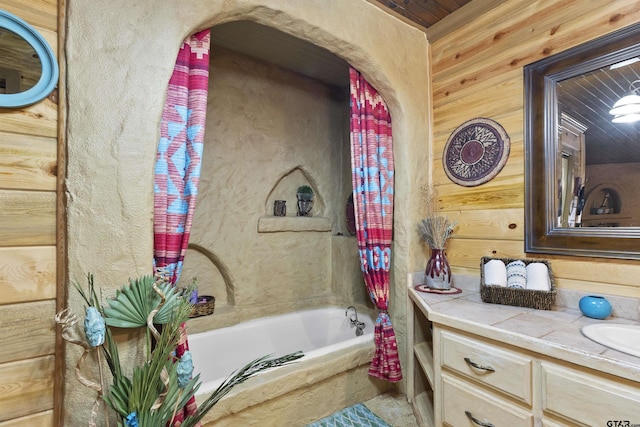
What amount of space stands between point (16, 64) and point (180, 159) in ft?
1.91

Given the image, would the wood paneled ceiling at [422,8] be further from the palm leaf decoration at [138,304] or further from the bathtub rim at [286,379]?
the bathtub rim at [286,379]

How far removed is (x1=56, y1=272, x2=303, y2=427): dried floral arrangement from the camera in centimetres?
97

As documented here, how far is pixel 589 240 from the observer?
1.41m

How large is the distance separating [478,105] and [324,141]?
4.73ft

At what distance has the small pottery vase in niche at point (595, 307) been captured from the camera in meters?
1.28

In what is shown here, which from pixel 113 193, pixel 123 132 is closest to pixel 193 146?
pixel 123 132

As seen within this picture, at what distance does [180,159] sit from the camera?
4.33ft

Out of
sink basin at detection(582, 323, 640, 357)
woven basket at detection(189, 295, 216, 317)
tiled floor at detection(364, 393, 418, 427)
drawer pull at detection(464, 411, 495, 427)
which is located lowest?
tiled floor at detection(364, 393, 418, 427)

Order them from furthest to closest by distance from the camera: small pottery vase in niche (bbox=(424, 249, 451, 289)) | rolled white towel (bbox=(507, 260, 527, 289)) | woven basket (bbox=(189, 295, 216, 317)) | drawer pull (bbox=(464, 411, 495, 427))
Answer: woven basket (bbox=(189, 295, 216, 317)) < small pottery vase in niche (bbox=(424, 249, 451, 289)) < rolled white towel (bbox=(507, 260, 527, 289)) < drawer pull (bbox=(464, 411, 495, 427))

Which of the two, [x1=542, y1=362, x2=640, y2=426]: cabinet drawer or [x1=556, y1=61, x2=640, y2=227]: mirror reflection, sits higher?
[x1=556, y1=61, x2=640, y2=227]: mirror reflection

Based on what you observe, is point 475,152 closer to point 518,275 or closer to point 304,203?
point 518,275

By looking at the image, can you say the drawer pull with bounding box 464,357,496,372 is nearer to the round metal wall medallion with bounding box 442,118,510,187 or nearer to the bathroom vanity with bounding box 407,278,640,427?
the bathroom vanity with bounding box 407,278,640,427

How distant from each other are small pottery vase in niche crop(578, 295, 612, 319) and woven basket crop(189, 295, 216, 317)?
223 cm

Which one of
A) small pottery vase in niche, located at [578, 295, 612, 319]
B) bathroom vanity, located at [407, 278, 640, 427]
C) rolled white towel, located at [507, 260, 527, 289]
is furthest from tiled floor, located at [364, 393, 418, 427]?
small pottery vase in niche, located at [578, 295, 612, 319]
